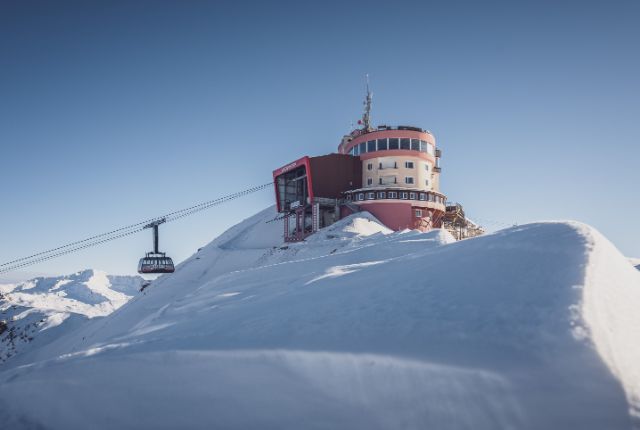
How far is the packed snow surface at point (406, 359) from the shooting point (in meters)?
3.61

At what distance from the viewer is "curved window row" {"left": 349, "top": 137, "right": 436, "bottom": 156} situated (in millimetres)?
38656

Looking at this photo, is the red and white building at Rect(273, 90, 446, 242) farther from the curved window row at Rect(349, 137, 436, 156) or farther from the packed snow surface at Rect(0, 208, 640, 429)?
the packed snow surface at Rect(0, 208, 640, 429)

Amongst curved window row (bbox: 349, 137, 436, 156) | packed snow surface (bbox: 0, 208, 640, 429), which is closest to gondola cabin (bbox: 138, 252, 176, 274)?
packed snow surface (bbox: 0, 208, 640, 429)

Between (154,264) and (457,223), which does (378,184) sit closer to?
(457,223)

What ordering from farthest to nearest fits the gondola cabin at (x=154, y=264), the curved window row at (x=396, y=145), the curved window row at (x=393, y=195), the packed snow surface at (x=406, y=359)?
the curved window row at (x=396, y=145) < the curved window row at (x=393, y=195) < the gondola cabin at (x=154, y=264) < the packed snow surface at (x=406, y=359)

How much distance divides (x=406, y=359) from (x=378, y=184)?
3513 cm

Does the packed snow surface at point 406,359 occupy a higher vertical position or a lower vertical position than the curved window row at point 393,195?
lower

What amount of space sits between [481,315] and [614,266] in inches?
106

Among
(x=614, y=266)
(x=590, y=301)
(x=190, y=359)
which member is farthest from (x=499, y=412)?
(x=190, y=359)

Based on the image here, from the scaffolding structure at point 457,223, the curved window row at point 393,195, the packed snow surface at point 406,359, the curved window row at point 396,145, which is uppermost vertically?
the curved window row at point 396,145

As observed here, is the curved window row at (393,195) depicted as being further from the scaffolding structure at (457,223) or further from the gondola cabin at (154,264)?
the gondola cabin at (154,264)

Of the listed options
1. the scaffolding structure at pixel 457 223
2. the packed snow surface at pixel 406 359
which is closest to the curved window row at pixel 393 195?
the scaffolding structure at pixel 457 223

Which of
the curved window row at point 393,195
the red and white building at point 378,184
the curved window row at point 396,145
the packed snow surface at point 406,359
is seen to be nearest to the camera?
the packed snow surface at point 406,359

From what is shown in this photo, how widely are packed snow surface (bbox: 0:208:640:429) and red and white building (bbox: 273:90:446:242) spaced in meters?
29.9
